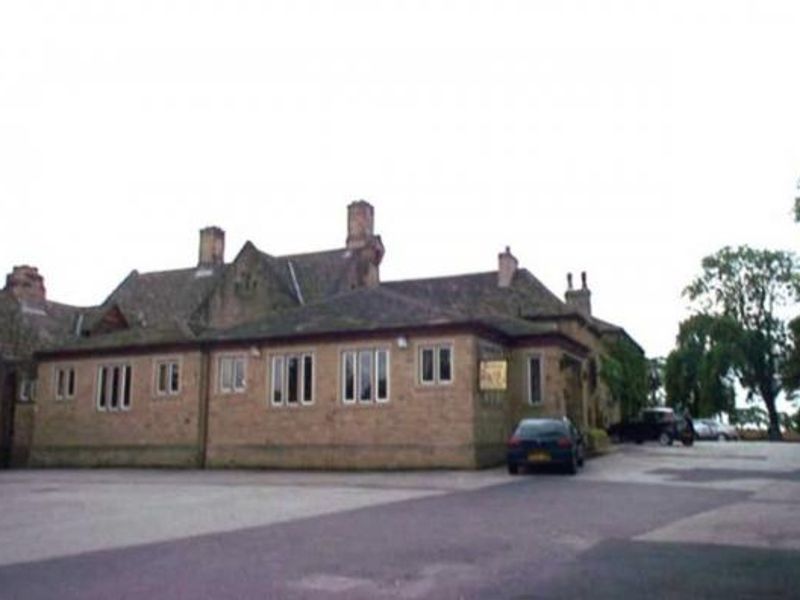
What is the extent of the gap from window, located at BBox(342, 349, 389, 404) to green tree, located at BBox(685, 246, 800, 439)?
41.1m

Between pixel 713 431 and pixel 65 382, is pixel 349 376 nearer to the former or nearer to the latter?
pixel 65 382

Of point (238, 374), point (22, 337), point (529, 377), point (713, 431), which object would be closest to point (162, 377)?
point (238, 374)

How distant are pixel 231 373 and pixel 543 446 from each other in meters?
13.0

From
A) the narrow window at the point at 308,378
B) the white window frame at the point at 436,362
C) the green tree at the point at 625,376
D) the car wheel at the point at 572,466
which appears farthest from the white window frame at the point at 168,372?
the green tree at the point at 625,376

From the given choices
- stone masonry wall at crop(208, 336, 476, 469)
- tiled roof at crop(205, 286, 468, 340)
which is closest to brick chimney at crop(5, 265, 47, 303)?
tiled roof at crop(205, 286, 468, 340)

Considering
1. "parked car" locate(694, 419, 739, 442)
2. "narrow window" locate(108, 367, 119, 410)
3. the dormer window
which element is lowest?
"parked car" locate(694, 419, 739, 442)

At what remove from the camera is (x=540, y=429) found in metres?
24.1

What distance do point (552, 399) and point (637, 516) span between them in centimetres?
1831

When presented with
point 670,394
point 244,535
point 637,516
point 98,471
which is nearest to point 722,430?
point 670,394

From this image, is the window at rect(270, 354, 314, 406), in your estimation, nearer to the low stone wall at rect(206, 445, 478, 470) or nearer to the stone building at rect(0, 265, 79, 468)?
the low stone wall at rect(206, 445, 478, 470)

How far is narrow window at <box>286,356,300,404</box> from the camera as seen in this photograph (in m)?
29.5

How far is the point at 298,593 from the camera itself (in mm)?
7473

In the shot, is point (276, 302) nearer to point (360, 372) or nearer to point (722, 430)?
point (360, 372)

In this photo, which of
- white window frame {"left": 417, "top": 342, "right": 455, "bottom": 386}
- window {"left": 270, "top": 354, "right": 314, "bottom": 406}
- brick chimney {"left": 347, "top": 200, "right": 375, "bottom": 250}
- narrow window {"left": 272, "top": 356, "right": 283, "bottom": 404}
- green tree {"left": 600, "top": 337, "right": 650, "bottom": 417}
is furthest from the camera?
brick chimney {"left": 347, "top": 200, "right": 375, "bottom": 250}
